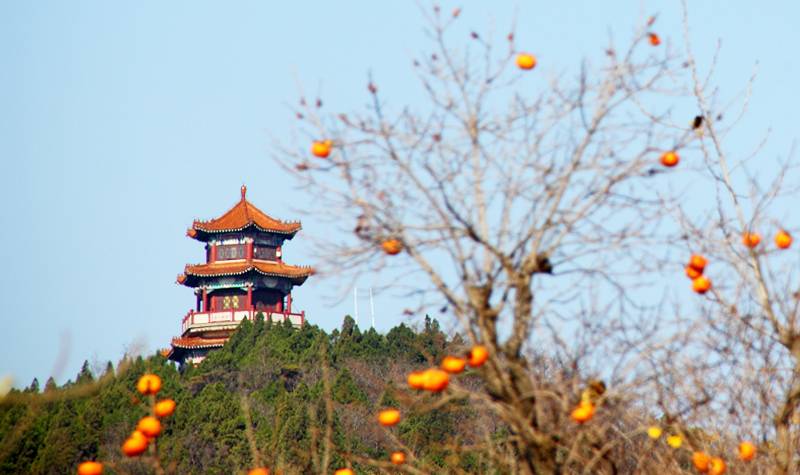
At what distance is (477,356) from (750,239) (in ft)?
5.95

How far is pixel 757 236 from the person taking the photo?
5684mm

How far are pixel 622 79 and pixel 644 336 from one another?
1.57 m

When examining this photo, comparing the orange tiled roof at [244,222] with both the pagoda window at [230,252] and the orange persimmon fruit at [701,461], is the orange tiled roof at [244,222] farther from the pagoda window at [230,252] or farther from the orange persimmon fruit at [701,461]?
the orange persimmon fruit at [701,461]

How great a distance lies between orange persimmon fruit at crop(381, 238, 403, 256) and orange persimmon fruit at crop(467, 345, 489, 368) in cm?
58

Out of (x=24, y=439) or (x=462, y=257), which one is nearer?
(x=462, y=257)

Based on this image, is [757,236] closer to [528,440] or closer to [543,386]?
[543,386]

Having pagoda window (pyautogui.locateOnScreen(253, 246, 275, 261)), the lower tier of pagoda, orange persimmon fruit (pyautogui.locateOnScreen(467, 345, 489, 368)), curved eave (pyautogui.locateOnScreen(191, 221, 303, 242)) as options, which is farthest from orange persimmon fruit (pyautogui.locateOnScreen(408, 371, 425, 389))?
pagoda window (pyautogui.locateOnScreen(253, 246, 275, 261))

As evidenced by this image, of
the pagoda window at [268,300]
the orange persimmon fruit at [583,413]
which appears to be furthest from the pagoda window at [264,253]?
the orange persimmon fruit at [583,413]

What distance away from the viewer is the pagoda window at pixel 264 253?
51844 millimetres

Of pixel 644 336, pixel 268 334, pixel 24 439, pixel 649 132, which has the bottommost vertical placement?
pixel 644 336

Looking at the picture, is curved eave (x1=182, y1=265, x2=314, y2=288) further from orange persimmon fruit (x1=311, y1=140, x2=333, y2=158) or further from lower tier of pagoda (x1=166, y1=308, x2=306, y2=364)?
orange persimmon fruit (x1=311, y1=140, x2=333, y2=158)

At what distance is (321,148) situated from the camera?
4980 millimetres

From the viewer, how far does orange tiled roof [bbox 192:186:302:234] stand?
51156 mm

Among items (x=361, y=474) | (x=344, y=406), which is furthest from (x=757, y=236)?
(x=344, y=406)
